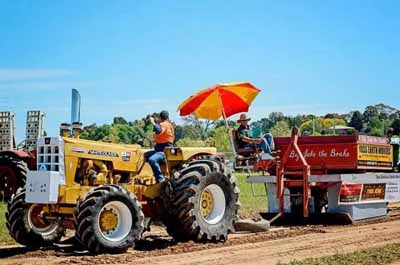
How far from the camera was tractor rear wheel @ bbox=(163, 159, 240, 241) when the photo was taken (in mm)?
10305

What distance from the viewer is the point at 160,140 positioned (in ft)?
35.9

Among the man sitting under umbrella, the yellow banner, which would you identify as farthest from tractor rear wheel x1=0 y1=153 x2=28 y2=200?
the yellow banner

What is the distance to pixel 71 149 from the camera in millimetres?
9977

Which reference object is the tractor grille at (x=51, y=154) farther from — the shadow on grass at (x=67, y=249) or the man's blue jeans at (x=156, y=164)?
the man's blue jeans at (x=156, y=164)

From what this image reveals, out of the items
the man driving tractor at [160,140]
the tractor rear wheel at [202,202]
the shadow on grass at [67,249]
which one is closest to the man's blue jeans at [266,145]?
the tractor rear wheel at [202,202]

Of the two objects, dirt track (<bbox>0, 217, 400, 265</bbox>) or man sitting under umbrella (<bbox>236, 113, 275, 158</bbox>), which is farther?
man sitting under umbrella (<bbox>236, 113, 275, 158</bbox>)

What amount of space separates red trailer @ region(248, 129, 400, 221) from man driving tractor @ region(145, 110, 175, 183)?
11.2ft

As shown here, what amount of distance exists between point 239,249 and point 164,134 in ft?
7.74

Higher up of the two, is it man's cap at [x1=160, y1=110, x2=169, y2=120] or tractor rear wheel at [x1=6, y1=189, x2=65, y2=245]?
man's cap at [x1=160, y1=110, x2=169, y2=120]

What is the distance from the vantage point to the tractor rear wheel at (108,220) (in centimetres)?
909

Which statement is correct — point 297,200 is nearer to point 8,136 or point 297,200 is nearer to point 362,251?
point 362,251

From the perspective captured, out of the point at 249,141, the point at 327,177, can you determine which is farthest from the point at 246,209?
the point at 327,177

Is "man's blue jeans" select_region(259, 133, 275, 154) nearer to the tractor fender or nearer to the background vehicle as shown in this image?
the background vehicle

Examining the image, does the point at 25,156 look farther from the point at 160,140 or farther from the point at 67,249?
the point at 67,249
